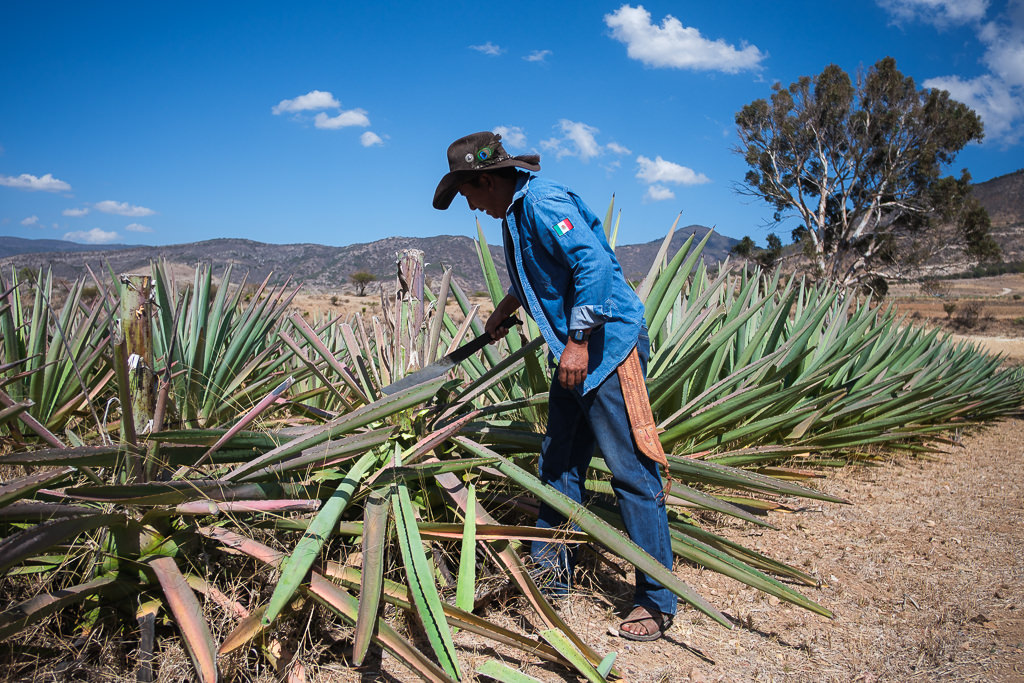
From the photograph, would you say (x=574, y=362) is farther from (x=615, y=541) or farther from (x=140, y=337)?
(x=140, y=337)

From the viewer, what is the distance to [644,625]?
2088 mm

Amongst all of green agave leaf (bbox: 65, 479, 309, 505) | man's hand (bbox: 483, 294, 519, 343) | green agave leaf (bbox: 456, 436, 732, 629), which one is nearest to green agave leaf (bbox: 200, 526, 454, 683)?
green agave leaf (bbox: 65, 479, 309, 505)

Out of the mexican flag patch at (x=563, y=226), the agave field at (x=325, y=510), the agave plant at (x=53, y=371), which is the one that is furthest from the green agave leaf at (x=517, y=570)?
the agave plant at (x=53, y=371)

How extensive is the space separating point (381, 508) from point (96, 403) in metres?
1.96

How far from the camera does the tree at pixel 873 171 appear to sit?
2603cm

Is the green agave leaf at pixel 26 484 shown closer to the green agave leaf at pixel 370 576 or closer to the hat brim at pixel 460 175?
the green agave leaf at pixel 370 576

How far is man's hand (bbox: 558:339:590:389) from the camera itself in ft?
6.50

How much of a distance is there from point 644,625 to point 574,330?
982 millimetres

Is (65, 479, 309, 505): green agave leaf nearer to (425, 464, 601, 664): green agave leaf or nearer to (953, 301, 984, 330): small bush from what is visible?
(425, 464, 601, 664): green agave leaf

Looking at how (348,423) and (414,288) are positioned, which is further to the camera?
(414,288)

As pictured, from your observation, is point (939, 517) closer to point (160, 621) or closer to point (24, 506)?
point (160, 621)

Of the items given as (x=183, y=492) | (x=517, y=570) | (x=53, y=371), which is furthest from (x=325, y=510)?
(x=53, y=371)

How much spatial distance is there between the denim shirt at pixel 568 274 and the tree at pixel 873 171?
2642cm

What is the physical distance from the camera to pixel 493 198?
2.30 meters
